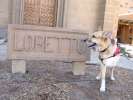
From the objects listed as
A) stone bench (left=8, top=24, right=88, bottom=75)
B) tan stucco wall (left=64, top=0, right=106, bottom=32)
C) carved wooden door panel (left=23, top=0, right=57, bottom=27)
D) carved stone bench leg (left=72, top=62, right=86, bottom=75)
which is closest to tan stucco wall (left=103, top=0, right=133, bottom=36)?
tan stucco wall (left=64, top=0, right=106, bottom=32)

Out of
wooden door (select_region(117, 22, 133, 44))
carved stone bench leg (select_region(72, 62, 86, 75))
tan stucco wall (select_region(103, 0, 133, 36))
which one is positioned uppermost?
tan stucco wall (select_region(103, 0, 133, 36))

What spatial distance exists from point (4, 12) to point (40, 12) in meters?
1.43

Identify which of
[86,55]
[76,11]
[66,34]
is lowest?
[86,55]

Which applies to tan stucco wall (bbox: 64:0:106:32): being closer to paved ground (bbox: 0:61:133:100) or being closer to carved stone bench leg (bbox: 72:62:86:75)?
paved ground (bbox: 0:61:133:100)

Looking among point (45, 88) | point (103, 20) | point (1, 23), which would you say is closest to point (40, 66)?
point (45, 88)

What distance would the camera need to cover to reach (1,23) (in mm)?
9727

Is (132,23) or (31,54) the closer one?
(31,54)

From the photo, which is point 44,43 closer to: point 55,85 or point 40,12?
point 55,85

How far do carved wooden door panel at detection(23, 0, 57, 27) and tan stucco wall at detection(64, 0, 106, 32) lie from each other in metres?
0.61

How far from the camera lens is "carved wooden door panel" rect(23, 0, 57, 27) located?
10148 millimetres

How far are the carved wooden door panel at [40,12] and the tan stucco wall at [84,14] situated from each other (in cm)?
61

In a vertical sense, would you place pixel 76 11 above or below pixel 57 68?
above

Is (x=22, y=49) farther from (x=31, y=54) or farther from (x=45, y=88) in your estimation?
(x=45, y=88)

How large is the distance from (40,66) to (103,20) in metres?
4.96
